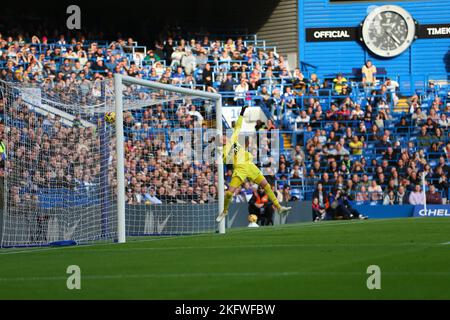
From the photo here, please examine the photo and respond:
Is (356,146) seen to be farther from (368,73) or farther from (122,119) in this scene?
(122,119)

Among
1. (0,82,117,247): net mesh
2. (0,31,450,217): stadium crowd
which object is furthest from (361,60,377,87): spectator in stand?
(0,82,117,247): net mesh

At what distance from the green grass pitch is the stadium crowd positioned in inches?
520

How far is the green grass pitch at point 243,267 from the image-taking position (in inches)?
384

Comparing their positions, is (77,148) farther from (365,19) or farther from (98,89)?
(365,19)

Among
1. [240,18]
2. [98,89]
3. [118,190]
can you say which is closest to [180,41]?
[240,18]

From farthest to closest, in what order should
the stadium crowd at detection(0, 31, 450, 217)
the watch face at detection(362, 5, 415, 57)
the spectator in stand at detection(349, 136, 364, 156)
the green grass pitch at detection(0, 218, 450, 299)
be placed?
the watch face at detection(362, 5, 415, 57)
the spectator in stand at detection(349, 136, 364, 156)
the stadium crowd at detection(0, 31, 450, 217)
the green grass pitch at detection(0, 218, 450, 299)

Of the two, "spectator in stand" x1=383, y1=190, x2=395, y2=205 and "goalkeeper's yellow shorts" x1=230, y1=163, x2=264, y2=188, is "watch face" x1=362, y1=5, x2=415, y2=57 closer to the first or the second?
"spectator in stand" x1=383, y1=190, x2=395, y2=205

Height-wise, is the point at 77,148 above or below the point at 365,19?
below

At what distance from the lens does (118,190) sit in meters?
18.3

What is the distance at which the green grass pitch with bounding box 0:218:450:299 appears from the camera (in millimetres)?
9750

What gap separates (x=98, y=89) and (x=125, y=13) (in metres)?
21.5

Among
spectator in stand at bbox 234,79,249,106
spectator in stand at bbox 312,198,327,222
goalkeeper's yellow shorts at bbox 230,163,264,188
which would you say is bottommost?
spectator in stand at bbox 312,198,327,222

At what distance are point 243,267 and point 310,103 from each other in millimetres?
23627

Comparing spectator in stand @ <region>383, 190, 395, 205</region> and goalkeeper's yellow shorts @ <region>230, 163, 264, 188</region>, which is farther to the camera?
spectator in stand @ <region>383, 190, 395, 205</region>
